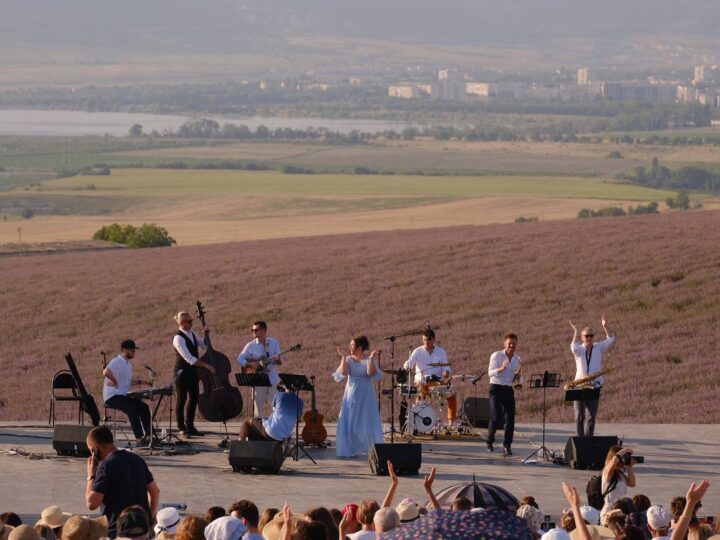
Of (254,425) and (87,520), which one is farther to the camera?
(254,425)

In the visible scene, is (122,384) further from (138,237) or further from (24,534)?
(138,237)

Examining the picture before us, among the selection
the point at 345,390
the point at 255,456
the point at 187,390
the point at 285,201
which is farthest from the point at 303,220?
the point at 255,456

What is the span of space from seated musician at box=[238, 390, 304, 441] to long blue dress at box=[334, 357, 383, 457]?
0.78 m

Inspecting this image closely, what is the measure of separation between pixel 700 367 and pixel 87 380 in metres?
12.0

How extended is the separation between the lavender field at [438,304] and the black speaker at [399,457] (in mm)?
5594

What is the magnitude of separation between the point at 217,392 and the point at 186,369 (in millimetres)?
783

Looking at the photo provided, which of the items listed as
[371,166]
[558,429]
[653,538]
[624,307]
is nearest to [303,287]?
[624,307]

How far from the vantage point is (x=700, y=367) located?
1135 inches

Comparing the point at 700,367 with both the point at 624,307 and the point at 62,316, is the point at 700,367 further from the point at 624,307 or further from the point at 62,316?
the point at 62,316

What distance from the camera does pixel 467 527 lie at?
7602mm

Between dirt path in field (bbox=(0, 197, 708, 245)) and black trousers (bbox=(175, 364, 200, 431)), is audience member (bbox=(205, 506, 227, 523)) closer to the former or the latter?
black trousers (bbox=(175, 364, 200, 431))

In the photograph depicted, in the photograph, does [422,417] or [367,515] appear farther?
[422,417]

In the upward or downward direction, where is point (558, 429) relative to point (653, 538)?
downward

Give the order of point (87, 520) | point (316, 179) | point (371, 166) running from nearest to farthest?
1. point (87, 520)
2. point (316, 179)
3. point (371, 166)
